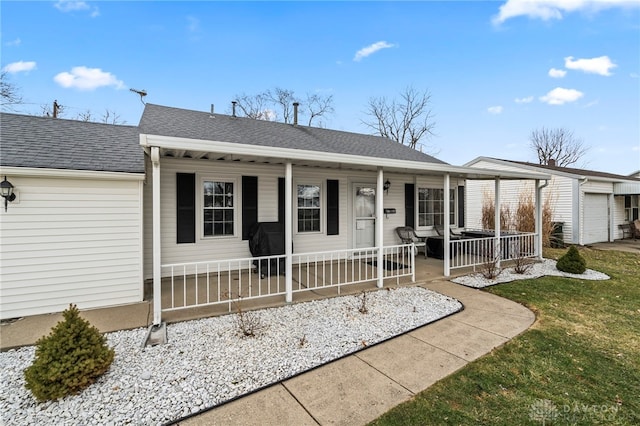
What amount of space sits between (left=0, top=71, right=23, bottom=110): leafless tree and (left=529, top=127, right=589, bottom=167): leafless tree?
3656cm

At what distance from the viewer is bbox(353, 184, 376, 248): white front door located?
8.52m

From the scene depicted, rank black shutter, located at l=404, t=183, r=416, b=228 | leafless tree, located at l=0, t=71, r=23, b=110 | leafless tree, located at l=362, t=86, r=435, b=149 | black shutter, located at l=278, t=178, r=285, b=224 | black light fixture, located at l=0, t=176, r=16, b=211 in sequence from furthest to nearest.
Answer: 1. leafless tree, located at l=362, t=86, r=435, b=149
2. leafless tree, located at l=0, t=71, r=23, b=110
3. black shutter, located at l=404, t=183, r=416, b=228
4. black shutter, located at l=278, t=178, r=285, b=224
5. black light fixture, located at l=0, t=176, r=16, b=211

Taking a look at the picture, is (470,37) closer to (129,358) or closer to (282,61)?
(282,61)

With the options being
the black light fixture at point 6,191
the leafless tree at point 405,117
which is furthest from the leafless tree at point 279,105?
the black light fixture at point 6,191

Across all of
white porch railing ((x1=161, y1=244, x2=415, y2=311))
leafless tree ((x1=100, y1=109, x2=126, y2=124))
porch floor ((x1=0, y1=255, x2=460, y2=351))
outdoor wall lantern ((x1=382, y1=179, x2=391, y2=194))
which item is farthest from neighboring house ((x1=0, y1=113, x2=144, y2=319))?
leafless tree ((x1=100, y1=109, x2=126, y2=124))

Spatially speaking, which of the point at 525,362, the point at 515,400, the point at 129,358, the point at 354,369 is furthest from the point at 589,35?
the point at 129,358

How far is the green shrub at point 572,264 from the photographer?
23.7ft

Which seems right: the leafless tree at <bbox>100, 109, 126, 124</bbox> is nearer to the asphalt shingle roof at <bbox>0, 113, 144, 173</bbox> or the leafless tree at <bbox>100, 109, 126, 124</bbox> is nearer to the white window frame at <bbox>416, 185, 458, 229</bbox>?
the asphalt shingle roof at <bbox>0, 113, 144, 173</bbox>

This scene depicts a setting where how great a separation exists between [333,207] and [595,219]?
526 inches

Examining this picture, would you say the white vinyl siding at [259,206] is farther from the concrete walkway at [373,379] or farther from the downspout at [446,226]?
the concrete walkway at [373,379]

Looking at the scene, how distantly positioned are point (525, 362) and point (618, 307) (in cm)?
333

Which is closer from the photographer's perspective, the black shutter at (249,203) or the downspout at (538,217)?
the black shutter at (249,203)

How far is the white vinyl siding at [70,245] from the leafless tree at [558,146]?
33271mm

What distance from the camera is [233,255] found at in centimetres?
688
